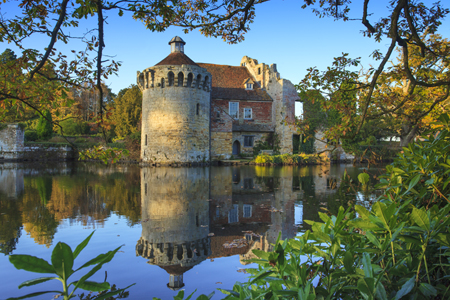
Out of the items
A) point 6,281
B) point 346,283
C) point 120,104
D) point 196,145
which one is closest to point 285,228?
point 6,281

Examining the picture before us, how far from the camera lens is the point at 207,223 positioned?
7355mm

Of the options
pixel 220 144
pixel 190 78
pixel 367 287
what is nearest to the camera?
pixel 367 287

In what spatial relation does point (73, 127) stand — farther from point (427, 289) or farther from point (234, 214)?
point (427, 289)

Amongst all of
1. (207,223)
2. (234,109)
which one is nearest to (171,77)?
(234,109)

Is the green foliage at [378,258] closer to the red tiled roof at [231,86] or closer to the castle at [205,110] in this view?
the castle at [205,110]

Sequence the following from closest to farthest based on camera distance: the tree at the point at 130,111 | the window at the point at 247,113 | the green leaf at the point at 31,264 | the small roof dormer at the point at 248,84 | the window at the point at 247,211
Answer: the green leaf at the point at 31,264, the window at the point at 247,211, the window at the point at 247,113, the small roof dormer at the point at 248,84, the tree at the point at 130,111

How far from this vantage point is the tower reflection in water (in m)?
5.23

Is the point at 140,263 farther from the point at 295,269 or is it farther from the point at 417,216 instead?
the point at 417,216

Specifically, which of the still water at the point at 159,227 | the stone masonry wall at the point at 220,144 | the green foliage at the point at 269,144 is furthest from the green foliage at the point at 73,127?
the still water at the point at 159,227

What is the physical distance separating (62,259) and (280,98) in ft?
103

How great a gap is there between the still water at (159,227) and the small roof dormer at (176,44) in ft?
56.4

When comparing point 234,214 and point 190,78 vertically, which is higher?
point 190,78

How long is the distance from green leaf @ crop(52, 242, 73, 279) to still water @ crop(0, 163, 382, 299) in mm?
1456

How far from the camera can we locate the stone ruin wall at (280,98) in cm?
3112
